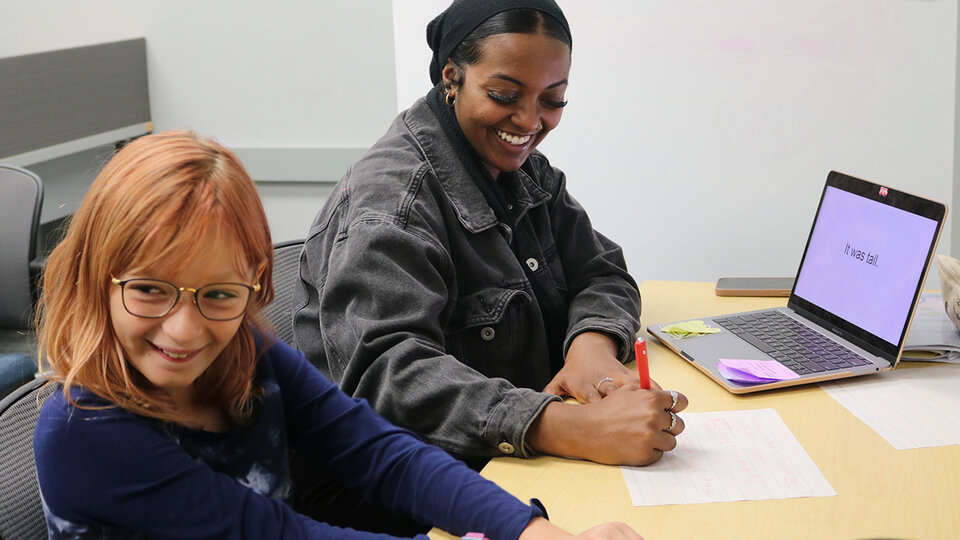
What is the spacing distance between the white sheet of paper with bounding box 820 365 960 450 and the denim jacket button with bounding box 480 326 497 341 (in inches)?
19.2

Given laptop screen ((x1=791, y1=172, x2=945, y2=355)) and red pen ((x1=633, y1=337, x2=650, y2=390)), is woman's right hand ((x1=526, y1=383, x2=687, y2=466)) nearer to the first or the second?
red pen ((x1=633, y1=337, x2=650, y2=390))

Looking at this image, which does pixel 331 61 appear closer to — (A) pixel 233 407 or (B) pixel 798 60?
(B) pixel 798 60

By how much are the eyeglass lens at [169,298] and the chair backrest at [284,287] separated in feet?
1.69

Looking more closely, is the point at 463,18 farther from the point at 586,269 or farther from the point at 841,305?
the point at 841,305

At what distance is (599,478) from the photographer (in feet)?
3.47

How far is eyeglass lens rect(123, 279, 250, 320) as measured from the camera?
0.84 meters

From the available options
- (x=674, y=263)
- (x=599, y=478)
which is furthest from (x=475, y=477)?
(x=674, y=263)

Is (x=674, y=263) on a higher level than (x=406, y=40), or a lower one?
lower

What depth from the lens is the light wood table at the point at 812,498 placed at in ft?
3.02

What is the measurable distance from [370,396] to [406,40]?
135cm

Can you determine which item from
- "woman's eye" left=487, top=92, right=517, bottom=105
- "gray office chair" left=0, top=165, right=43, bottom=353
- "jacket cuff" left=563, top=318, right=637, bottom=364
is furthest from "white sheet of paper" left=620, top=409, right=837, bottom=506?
"gray office chair" left=0, top=165, right=43, bottom=353

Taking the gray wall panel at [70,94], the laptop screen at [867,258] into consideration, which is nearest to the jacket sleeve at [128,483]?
the laptop screen at [867,258]

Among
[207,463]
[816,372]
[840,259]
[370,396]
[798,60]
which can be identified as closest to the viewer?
[207,463]

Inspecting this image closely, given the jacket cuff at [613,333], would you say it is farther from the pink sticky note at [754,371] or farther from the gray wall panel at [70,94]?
the gray wall panel at [70,94]
